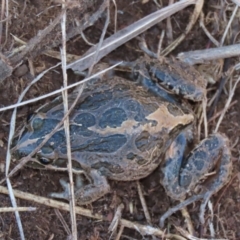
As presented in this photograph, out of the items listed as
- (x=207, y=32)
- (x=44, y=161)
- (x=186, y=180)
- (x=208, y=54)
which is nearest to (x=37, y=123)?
(x=44, y=161)

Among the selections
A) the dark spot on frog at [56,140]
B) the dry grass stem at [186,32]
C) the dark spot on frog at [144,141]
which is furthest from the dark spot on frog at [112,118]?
the dry grass stem at [186,32]

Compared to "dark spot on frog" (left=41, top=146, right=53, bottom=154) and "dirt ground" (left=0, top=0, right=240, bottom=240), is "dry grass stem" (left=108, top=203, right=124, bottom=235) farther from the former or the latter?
"dark spot on frog" (left=41, top=146, right=53, bottom=154)

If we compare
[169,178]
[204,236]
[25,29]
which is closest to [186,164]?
[169,178]

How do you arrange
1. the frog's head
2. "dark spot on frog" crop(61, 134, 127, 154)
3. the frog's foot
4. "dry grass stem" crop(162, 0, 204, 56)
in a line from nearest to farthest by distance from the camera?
1. the frog's head
2. "dark spot on frog" crop(61, 134, 127, 154)
3. the frog's foot
4. "dry grass stem" crop(162, 0, 204, 56)

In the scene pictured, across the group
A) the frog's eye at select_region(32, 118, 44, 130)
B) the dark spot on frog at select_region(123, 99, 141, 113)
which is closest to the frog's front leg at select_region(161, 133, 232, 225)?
the dark spot on frog at select_region(123, 99, 141, 113)

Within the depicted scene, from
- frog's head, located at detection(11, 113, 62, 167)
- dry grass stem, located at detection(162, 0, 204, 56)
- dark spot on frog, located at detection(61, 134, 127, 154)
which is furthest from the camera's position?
dry grass stem, located at detection(162, 0, 204, 56)

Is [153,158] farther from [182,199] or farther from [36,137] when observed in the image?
[36,137]

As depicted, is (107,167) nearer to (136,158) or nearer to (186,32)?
(136,158)

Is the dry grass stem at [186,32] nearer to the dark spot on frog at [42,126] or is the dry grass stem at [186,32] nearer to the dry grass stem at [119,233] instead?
the dark spot on frog at [42,126]
